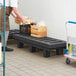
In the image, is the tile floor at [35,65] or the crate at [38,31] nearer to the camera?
the tile floor at [35,65]

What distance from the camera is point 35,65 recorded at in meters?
4.57

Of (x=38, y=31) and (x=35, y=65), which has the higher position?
(x=38, y=31)

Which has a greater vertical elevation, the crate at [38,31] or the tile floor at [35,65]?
the crate at [38,31]

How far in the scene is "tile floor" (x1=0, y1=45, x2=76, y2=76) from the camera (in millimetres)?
Answer: 4078

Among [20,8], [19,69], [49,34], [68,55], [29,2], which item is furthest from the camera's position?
[20,8]

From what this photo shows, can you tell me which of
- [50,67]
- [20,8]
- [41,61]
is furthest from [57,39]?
[20,8]

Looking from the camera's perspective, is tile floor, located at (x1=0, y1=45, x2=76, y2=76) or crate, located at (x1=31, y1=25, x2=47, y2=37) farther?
crate, located at (x1=31, y1=25, x2=47, y2=37)

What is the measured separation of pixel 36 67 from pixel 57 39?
57.1 inches

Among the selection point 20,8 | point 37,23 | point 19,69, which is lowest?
point 19,69

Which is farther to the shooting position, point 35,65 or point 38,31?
point 38,31

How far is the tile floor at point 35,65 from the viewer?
13.4 ft

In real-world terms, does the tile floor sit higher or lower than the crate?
lower

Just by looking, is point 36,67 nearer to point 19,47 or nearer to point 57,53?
point 57,53

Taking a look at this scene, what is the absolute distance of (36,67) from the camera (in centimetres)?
443
